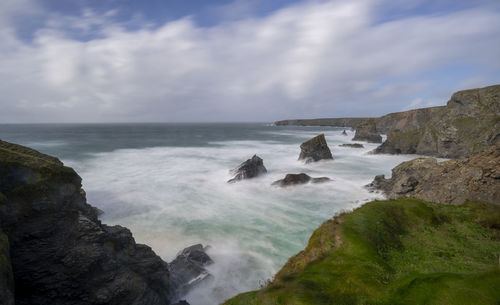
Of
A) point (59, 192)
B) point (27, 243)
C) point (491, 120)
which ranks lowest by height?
point (27, 243)

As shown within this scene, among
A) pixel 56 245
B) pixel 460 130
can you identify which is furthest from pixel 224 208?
pixel 460 130

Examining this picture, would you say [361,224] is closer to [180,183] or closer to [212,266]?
[212,266]

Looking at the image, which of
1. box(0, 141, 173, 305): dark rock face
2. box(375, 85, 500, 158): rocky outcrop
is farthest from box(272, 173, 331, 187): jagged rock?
box(375, 85, 500, 158): rocky outcrop

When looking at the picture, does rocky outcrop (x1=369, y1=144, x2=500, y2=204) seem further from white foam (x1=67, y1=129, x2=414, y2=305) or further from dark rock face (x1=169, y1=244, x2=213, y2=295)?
dark rock face (x1=169, y1=244, x2=213, y2=295)

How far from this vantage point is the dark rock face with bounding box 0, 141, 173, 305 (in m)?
9.66

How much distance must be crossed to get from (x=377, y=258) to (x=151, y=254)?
35.8 feet

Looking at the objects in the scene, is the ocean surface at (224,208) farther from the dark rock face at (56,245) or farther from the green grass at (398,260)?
the green grass at (398,260)

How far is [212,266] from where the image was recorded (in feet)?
52.0

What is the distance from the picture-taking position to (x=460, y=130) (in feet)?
160

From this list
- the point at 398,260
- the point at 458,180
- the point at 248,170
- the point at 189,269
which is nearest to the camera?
the point at 398,260

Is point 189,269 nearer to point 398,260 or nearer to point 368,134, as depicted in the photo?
point 398,260

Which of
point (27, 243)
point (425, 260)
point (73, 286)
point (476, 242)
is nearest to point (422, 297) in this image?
point (425, 260)

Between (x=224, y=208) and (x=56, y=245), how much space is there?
16.7 m

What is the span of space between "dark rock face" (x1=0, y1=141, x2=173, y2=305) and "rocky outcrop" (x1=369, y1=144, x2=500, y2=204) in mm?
21529
